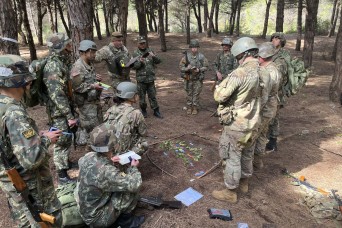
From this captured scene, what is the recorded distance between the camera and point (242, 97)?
4262 mm

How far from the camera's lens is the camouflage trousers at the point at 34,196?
290 centimetres

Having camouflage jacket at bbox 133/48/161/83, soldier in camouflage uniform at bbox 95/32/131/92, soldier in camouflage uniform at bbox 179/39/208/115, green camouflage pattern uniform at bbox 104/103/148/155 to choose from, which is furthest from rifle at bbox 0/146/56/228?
soldier in camouflage uniform at bbox 179/39/208/115

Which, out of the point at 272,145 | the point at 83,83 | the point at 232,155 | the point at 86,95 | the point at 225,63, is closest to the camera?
the point at 232,155

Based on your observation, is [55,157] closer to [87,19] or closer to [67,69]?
[67,69]

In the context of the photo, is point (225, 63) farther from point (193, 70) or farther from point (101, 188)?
point (101, 188)

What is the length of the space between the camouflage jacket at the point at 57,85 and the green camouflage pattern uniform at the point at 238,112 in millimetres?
2558

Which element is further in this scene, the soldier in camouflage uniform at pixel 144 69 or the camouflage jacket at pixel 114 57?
the soldier in camouflage uniform at pixel 144 69

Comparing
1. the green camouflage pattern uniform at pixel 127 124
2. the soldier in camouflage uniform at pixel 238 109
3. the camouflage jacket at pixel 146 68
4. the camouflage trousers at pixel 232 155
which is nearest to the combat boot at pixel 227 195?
the soldier in camouflage uniform at pixel 238 109

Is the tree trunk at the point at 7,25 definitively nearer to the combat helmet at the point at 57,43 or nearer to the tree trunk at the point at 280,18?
the combat helmet at the point at 57,43

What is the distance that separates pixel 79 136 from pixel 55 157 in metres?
1.09

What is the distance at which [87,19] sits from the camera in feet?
21.7

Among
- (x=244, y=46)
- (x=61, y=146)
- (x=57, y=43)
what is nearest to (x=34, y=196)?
(x=61, y=146)

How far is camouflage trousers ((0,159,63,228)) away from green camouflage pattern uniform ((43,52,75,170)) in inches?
67.6

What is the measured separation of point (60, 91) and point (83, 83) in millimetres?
812
